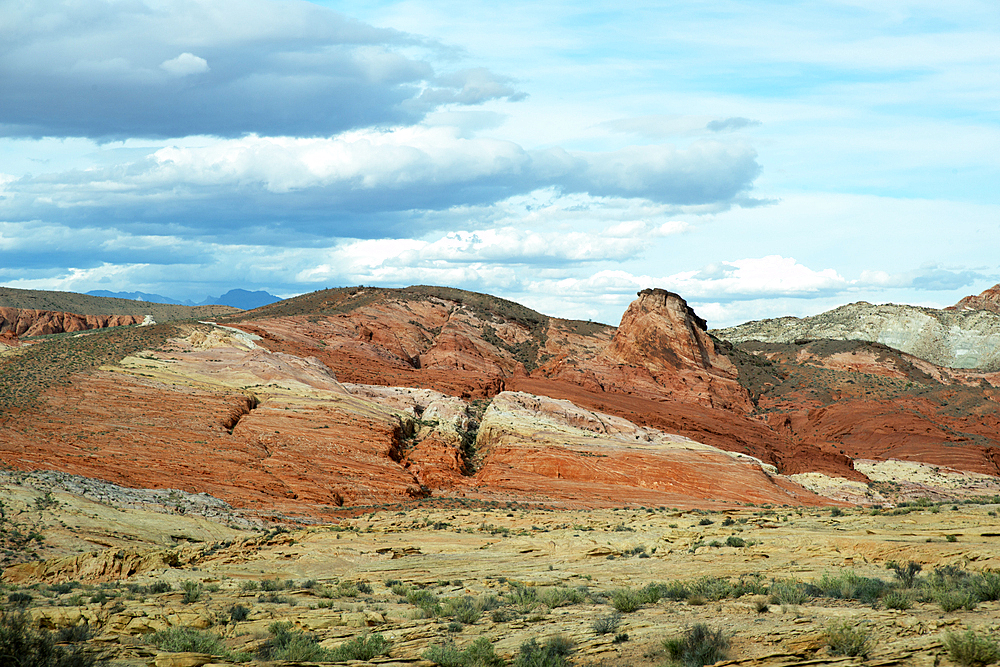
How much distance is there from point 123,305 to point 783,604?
15881 centimetres

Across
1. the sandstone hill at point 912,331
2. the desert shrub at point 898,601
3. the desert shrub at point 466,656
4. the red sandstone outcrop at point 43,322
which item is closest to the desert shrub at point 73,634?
the desert shrub at point 466,656

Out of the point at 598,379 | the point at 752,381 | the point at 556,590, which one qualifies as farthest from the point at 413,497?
the point at 752,381

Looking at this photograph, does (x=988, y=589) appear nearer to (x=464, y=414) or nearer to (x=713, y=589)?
(x=713, y=589)

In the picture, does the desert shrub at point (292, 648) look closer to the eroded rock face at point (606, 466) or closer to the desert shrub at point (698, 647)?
the desert shrub at point (698, 647)

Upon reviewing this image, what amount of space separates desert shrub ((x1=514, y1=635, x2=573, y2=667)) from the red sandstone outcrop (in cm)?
11572

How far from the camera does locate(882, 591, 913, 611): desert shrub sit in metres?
11.2

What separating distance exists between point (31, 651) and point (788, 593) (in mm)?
11822

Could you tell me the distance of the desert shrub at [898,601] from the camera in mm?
11203

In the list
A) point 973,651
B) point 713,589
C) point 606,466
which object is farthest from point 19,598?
point 606,466

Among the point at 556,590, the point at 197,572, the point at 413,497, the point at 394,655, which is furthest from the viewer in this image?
the point at 413,497

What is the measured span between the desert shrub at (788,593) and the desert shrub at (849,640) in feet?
8.98

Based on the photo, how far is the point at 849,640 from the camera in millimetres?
9266

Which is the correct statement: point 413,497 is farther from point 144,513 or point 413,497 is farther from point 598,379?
point 598,379

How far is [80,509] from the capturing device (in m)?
23.5
